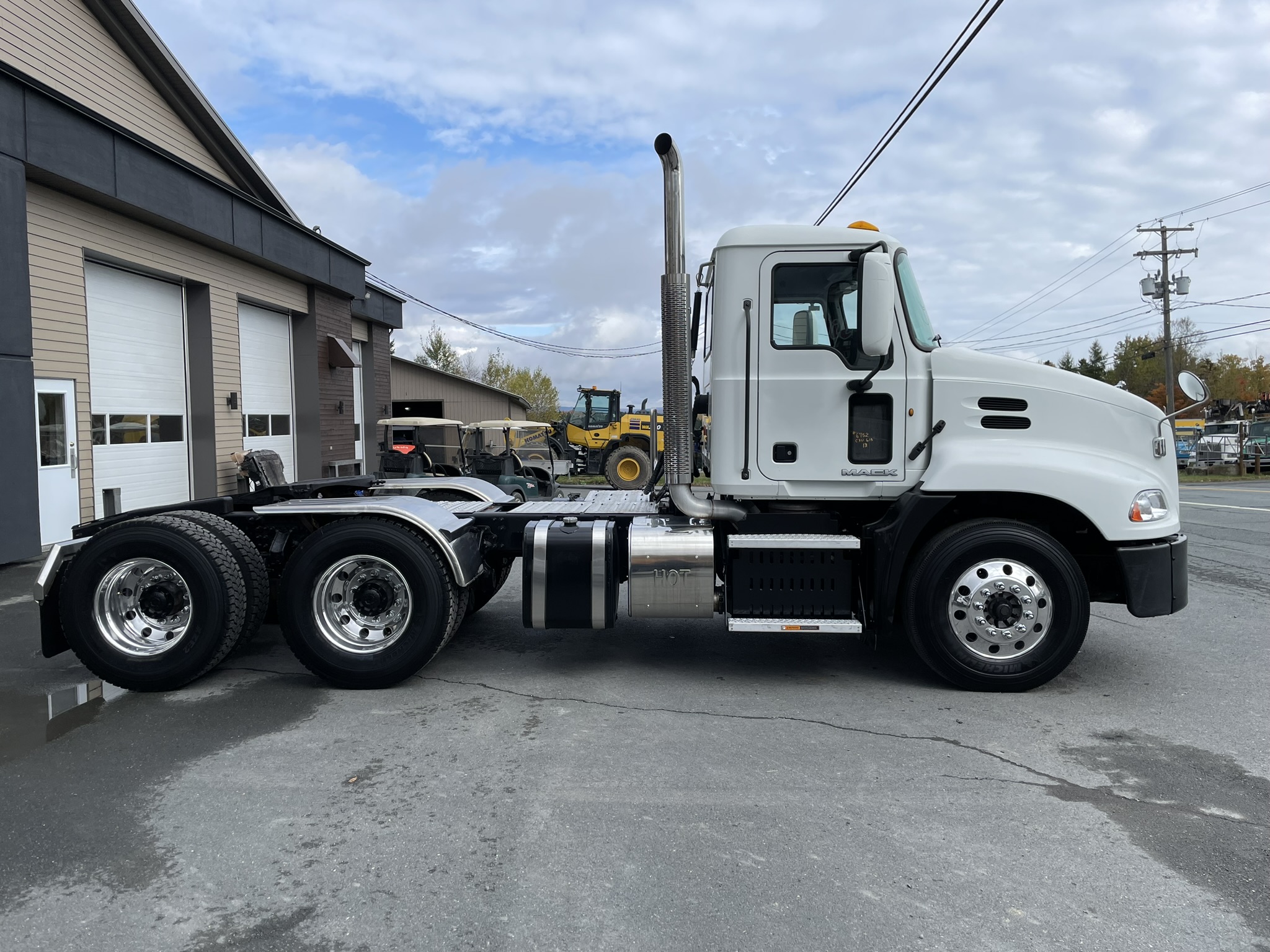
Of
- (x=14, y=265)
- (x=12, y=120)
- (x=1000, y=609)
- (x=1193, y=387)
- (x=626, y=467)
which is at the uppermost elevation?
(x=12, y=120)

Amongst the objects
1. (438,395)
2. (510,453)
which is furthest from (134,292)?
(438,395)

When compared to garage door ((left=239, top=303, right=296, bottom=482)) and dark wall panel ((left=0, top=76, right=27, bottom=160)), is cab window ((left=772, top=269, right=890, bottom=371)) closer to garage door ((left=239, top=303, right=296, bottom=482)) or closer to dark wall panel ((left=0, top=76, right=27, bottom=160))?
dark wall panel ((left=0, top=76, right=27, bottom=160))

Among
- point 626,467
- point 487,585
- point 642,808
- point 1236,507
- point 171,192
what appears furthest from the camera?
point 626,467

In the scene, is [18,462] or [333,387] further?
[333,387]

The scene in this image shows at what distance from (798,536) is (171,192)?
1160 cm

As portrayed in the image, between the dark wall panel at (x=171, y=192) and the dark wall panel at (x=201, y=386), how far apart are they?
3.68ft

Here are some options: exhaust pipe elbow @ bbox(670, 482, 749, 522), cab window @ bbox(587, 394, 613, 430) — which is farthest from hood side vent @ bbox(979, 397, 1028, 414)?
cab window @ bbox(587, 394, 613, 430)

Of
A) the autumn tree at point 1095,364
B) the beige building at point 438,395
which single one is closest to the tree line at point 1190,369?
the autumn tree at point 1095,364

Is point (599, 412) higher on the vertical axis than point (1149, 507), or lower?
higher

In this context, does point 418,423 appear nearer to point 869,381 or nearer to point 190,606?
point 190,606

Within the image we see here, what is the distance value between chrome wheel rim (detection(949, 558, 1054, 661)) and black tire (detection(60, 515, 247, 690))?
4.64m

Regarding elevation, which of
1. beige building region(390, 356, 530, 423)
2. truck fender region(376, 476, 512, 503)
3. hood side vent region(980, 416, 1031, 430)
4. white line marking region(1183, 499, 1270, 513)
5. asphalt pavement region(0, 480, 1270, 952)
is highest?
beige building region(390, 356, 530, 423)

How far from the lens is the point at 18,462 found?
32.1ft

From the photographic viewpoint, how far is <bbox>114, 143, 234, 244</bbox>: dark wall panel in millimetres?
11656
